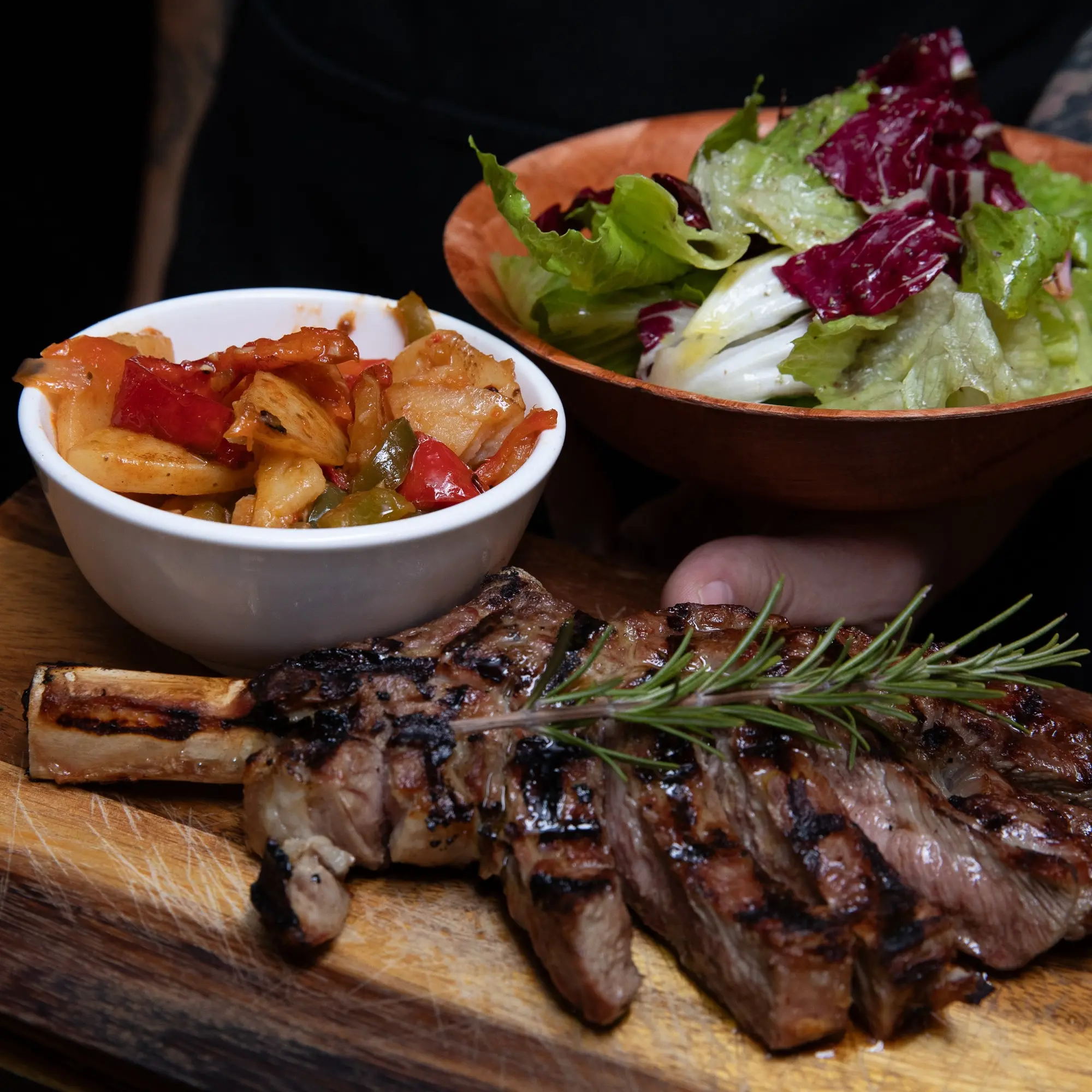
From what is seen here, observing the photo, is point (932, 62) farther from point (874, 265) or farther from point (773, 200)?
point (874, 265)

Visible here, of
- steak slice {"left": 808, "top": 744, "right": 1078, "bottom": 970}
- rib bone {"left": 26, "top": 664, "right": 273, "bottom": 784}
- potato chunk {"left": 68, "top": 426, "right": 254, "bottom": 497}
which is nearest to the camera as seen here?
steak slice {"left": 808, "top": 744, "right": 1078, "bottom": 970}

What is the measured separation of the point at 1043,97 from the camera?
3947 millimetres

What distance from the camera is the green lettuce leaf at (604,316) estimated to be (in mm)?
2836

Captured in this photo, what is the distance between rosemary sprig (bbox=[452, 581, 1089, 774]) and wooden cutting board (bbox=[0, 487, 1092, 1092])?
0.35m

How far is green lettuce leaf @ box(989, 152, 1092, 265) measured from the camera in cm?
300

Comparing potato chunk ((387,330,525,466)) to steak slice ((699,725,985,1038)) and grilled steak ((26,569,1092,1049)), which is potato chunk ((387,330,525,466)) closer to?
grilled steak ((26,569,1092,1049))

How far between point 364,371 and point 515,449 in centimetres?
40

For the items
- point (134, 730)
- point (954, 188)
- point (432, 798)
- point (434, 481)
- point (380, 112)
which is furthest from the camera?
point (380, 112)

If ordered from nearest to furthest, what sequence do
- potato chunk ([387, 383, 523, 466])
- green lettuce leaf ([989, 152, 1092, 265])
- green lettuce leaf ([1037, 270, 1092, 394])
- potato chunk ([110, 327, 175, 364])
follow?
potato chunk ([387, 383, 523, 466]) < potato chunk ([110, 327, 175, 364]) < green lettuce leaf ([1037, 270, 1092, 394]) < green lettuce leaf ([989, 152, 1092, 265])

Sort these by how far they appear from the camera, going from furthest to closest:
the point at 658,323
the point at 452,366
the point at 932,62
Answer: the point at 932,62
the point at 658,323
the point at 452,366

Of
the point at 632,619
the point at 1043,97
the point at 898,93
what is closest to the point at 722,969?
the point at 632,619

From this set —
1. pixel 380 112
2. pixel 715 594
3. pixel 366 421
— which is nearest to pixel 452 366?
pixel 366 421

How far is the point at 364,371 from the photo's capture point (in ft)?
8.00

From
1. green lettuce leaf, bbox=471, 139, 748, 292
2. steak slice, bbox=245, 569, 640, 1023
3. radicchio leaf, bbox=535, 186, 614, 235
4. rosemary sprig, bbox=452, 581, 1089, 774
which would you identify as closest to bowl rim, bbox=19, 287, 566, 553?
steak slice, bbox=245, 569, 640, 1023
